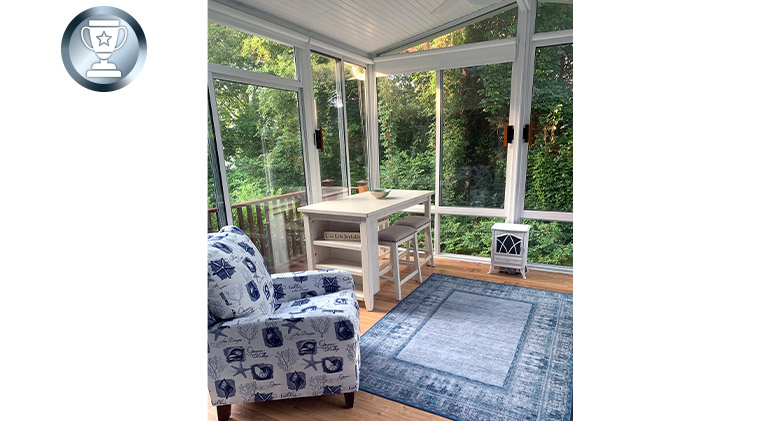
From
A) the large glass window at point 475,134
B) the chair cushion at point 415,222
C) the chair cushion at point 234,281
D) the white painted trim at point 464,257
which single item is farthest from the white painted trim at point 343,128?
the chair cushion at point 234,281

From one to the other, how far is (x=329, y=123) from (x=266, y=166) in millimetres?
946

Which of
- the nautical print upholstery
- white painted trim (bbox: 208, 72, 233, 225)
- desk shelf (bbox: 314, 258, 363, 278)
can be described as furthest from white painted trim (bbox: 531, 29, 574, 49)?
the nautical print upholstery

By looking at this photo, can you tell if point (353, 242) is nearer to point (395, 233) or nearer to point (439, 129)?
point (395, 233)

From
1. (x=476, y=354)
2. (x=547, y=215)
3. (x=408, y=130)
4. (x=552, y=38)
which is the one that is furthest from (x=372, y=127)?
(x=476, y=354)

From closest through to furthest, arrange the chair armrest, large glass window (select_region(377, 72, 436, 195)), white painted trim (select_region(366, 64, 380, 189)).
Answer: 1. the chair armrest
2. large glass window (select_region(377, 72, 436, 195))
3. white painted trim (select_region(366, 64, 380, 189))

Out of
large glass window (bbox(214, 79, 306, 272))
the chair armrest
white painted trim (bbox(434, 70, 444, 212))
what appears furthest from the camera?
white painted trim (bbox(434, 70, 444, 212))

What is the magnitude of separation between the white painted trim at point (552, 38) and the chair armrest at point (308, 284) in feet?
8.77

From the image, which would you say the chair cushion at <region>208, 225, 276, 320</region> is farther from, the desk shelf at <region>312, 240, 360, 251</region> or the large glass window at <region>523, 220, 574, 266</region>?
the large glass window at <region>523, 220, 574, 266</region>

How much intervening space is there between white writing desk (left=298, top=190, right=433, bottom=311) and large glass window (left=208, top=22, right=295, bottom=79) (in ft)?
3.52

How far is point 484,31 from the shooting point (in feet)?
11.1

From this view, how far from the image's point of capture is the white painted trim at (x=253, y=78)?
2.28 metres

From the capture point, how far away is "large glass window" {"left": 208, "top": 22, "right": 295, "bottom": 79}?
226cm

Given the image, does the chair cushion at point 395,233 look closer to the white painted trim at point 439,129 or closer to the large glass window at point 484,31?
the white painted trim at point 439,129
